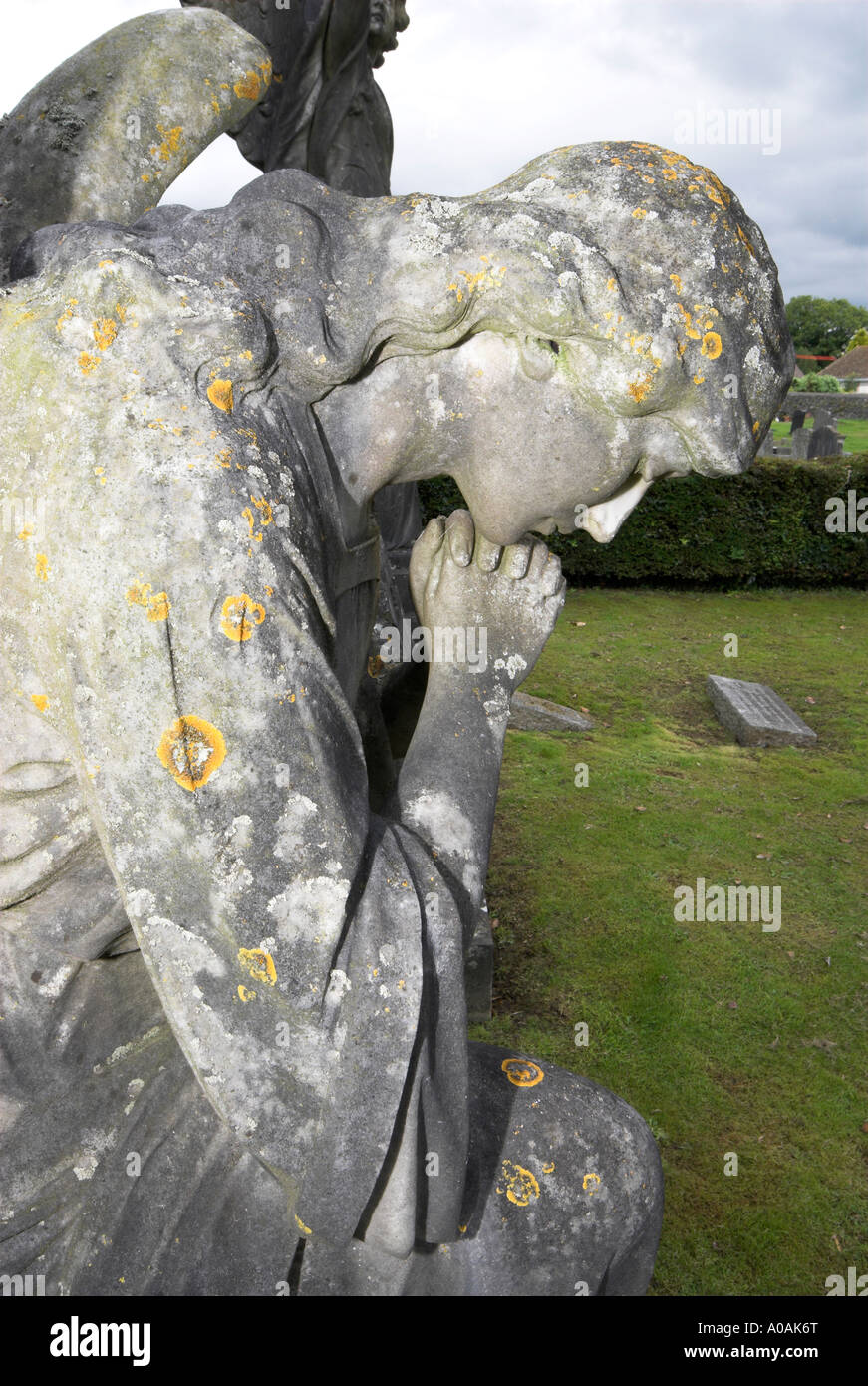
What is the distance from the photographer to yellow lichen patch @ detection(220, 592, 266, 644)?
60.3 inches

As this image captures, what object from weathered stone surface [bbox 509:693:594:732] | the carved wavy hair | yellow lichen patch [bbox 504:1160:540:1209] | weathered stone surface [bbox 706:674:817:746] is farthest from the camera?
weathered stone surface [bbox 706:674:817:746]

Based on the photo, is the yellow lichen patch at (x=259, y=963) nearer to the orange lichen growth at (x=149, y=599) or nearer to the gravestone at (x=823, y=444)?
the orange lichen growth at (x=149, y=599)

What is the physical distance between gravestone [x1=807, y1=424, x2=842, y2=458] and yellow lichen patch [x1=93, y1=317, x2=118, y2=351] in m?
20.9

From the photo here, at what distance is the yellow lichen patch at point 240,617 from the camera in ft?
5.03

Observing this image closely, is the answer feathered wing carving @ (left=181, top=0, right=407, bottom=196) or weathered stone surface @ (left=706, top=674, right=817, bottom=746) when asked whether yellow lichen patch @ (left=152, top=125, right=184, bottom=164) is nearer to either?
feathered wing carving @ (left=181, top=0, right=407, bottom=196)

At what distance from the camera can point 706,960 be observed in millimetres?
6121

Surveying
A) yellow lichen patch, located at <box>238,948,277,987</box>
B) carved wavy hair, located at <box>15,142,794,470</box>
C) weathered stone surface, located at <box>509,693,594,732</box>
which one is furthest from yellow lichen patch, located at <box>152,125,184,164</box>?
weathered stone surface, located at <box>509,693,594,732</box>

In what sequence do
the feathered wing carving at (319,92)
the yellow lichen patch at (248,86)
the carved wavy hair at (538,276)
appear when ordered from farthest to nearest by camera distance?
the feathered wing carving at (319,92) → the yellow lichen patch at (248,86) → the carved wavy hair at (538,276)

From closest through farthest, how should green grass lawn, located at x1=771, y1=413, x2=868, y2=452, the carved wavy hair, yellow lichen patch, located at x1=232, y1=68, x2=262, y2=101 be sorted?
the carved wavy hair < yellow lichen patch, located at x1=232, y1=68, x2=262, y2=101 < green grass lawn, located at x1=771, y1=413, x2=868, y2=452

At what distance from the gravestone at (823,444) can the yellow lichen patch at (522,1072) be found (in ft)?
67.2

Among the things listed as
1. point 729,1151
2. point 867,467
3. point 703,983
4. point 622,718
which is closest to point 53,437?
point 729,1151

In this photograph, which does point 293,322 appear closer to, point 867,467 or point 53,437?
point 53,437

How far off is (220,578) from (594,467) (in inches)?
27.4

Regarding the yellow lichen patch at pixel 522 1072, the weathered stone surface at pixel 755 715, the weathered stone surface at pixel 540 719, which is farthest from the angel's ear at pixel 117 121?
the weathered stone surface at pixel 755 715
